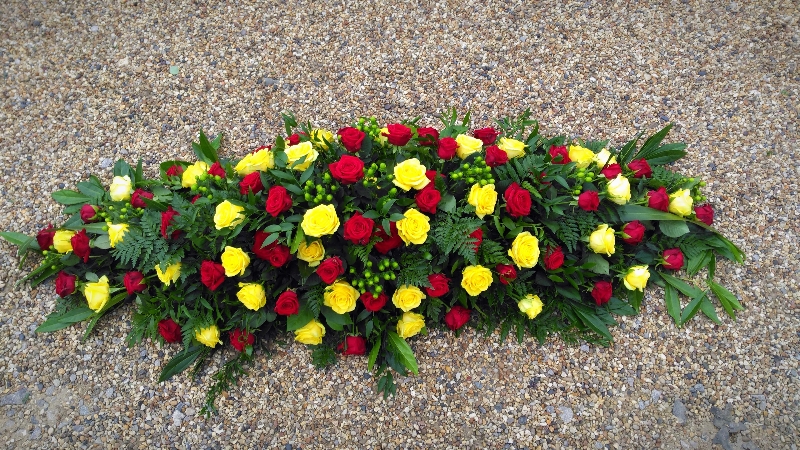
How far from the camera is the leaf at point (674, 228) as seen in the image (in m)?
2.39

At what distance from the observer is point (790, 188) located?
8.82 ft

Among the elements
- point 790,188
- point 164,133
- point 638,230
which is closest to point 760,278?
point 790,188

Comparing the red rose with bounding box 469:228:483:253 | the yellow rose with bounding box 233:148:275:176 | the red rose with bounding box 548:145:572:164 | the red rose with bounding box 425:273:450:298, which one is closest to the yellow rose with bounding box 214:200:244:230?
the yellow rose with bounding box 233:148:275:176

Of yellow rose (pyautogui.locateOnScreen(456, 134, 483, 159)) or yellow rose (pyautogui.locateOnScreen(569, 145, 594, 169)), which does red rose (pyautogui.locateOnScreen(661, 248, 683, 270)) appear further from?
yellow rose (pyautogui.locateOnScreen(456, 134, 483, 159))

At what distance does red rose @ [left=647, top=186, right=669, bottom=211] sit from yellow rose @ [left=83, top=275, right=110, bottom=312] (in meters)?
2.43

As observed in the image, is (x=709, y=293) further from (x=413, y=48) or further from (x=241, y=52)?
(x=241, y=52)

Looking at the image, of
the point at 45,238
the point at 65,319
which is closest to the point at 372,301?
the point at 65,319

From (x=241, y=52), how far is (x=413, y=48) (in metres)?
1.02

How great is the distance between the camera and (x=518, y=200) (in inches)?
83.8

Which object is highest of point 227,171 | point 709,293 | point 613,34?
point 613,34

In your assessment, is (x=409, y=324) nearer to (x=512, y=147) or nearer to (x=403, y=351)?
(x=403, y=351)

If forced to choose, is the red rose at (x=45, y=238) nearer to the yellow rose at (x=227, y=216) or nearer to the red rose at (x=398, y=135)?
the yellow rose at (x=227, y=216)

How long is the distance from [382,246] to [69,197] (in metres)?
1.69

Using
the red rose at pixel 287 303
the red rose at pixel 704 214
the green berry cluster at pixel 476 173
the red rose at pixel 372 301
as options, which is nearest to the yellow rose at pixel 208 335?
the red rose at pixel 287 303
